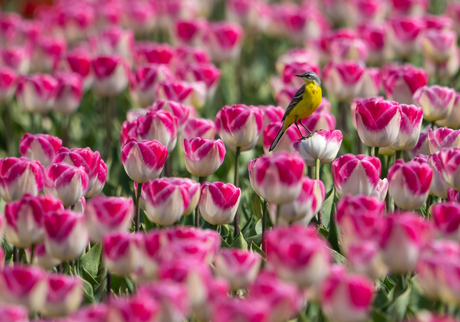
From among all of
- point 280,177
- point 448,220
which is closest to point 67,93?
point 280,177

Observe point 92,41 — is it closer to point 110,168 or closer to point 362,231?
point 110,168

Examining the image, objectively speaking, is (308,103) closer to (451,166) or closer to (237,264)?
(451,166)

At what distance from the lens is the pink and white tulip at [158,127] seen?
239cm

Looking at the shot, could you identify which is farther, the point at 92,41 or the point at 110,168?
the point at 92,41

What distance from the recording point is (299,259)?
52.8 inches

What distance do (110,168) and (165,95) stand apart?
1.46 feet

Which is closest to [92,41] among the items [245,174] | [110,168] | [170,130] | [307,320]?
[110,168]

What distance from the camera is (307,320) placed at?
5.35ft

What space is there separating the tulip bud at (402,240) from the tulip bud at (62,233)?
744mm

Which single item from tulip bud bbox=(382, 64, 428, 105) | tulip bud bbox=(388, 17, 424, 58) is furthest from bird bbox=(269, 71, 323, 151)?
tulip bud bbox=(388, 17, 424, 58)

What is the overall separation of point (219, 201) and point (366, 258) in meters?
0.71

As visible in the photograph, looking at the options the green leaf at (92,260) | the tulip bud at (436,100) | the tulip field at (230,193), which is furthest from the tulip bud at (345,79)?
the green leaf at (92,260)

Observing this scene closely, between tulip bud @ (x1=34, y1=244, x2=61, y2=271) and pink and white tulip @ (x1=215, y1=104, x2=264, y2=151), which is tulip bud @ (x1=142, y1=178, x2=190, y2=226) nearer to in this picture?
tulip bud @ (x1=34, y1=244, x2=61, y2=271)

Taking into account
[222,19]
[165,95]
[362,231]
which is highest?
[362,231]
